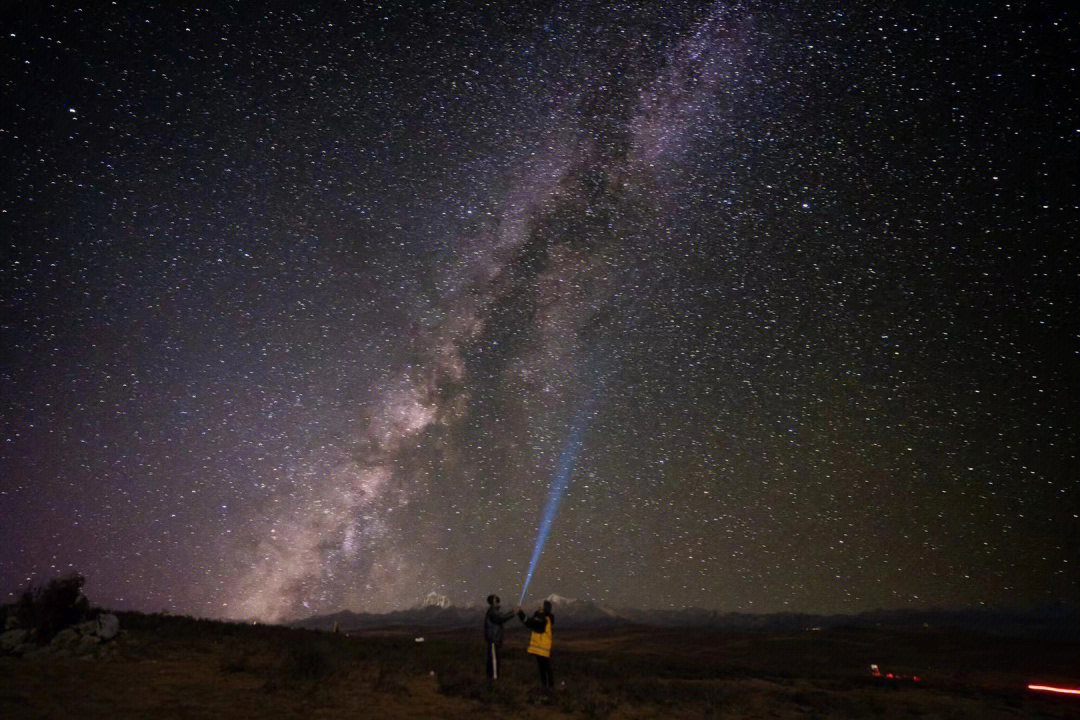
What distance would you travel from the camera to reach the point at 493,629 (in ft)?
39.2

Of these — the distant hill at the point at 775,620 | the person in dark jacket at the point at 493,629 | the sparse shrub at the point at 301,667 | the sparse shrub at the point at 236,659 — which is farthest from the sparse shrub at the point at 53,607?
the distant hill at the point at 775,620

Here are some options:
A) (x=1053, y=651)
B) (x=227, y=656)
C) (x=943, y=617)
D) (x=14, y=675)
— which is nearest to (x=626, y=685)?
(x=227, y=656)

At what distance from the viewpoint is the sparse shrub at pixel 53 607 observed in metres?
12.9

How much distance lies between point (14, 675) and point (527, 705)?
29.5ft

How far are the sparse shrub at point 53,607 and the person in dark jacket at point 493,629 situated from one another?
9.50m

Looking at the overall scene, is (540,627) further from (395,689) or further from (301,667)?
(301,667)

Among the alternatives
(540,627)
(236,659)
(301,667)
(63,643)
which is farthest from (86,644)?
(540,627)

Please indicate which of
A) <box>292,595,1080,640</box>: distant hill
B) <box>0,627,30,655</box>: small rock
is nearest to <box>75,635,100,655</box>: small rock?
<box>0,627,30,655</box>: small rock

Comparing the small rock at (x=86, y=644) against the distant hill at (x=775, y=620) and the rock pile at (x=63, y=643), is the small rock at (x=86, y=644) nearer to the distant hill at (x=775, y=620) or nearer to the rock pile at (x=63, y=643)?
the rock pile at (x=63, y=643)

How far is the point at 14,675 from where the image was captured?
10.2 metres

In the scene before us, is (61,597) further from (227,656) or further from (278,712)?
(278,712)

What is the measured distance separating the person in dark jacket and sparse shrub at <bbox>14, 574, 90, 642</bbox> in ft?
31.2

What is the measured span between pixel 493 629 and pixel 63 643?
910 centimetres

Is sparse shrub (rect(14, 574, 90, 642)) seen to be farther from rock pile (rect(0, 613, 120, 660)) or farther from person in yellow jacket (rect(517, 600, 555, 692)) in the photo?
person in yellow jacket (rect(517, 600, 555, 692))
